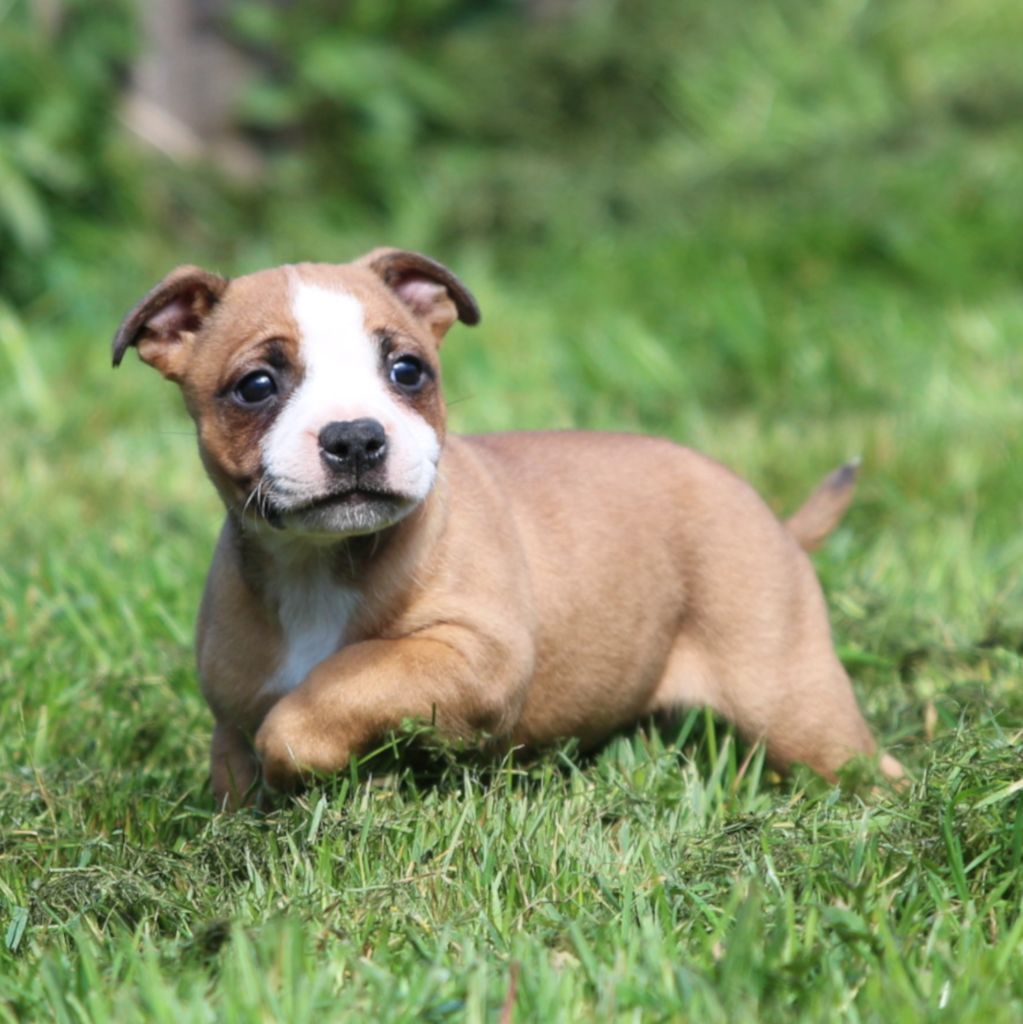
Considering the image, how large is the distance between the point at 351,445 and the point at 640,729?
1.45m

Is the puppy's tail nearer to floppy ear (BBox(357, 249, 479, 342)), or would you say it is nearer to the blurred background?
the blurred background

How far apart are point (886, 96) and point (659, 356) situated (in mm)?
5250

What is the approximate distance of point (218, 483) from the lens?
4.32 m

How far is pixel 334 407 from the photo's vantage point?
3.92m

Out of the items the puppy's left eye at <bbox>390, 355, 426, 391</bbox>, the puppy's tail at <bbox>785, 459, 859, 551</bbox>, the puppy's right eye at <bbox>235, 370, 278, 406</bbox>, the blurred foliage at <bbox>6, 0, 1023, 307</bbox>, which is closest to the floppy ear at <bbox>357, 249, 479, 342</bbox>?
the puppy's left eye at <bbox>390, 355, 426, 391</bbox>

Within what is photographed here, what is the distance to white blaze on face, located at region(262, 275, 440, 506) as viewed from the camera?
3.89m

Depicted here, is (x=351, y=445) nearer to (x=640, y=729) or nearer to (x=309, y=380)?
(x=309, y=380)

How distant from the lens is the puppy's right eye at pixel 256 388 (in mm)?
4117

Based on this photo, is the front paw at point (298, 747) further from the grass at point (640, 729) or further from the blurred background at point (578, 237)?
the blurred background at point (578, 237)

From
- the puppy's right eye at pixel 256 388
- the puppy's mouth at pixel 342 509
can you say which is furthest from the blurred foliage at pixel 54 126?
the puppy's mouth at pixel 342 509

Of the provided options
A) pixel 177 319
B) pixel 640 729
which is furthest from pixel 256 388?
pixel 640 729

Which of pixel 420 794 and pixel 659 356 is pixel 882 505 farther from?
pixel 420 794

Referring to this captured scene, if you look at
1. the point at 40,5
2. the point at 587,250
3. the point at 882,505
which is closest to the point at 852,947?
the point at 882,505

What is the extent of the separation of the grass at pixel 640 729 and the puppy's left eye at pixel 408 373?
94 cm
